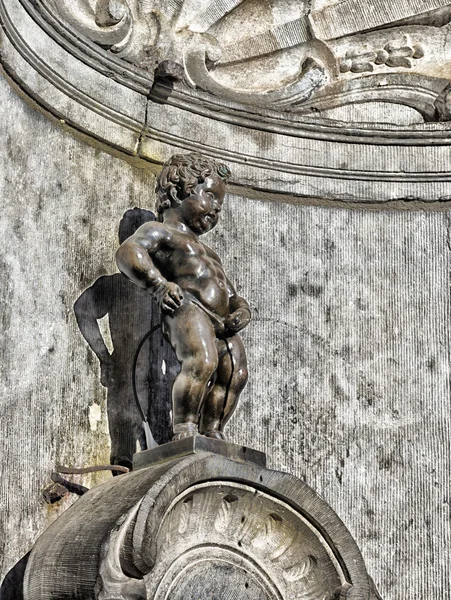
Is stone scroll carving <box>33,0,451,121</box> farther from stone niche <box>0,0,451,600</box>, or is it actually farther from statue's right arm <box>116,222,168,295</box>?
statue's right arm <box>116,222,168,295</box>

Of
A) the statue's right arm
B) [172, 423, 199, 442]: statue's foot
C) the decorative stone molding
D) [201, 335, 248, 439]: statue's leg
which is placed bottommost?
[172, 423, 199, 442]: statue's foot

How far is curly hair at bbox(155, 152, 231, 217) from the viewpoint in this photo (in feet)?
16.0

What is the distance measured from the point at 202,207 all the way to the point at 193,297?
37 cm

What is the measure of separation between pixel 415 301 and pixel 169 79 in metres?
1.31

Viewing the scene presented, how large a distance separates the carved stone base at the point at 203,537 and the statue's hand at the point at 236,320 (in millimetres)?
444

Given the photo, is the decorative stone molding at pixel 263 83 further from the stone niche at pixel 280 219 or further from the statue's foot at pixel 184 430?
the statue's foot at pixel 184 430

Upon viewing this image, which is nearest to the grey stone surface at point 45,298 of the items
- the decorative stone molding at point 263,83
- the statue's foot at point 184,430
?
the decorative stone molding at point 263,83

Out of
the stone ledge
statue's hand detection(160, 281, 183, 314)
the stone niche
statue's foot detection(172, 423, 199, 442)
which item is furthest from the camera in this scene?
the stone niche

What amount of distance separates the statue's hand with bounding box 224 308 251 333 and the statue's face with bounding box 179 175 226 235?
37 centimetres

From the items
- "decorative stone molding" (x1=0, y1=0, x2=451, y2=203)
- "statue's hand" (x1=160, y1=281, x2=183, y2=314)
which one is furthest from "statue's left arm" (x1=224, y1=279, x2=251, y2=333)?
"decorative stone molding" (x1=0, y1=0, x2=451, y2=203)

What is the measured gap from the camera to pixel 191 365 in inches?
178

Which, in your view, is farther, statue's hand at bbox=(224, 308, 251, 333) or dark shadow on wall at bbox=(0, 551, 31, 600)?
statue's hand at bbox=(224, 308, 251, 333)

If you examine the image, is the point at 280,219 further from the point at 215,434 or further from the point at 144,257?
the point at 215,434

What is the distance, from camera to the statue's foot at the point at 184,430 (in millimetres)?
4453
